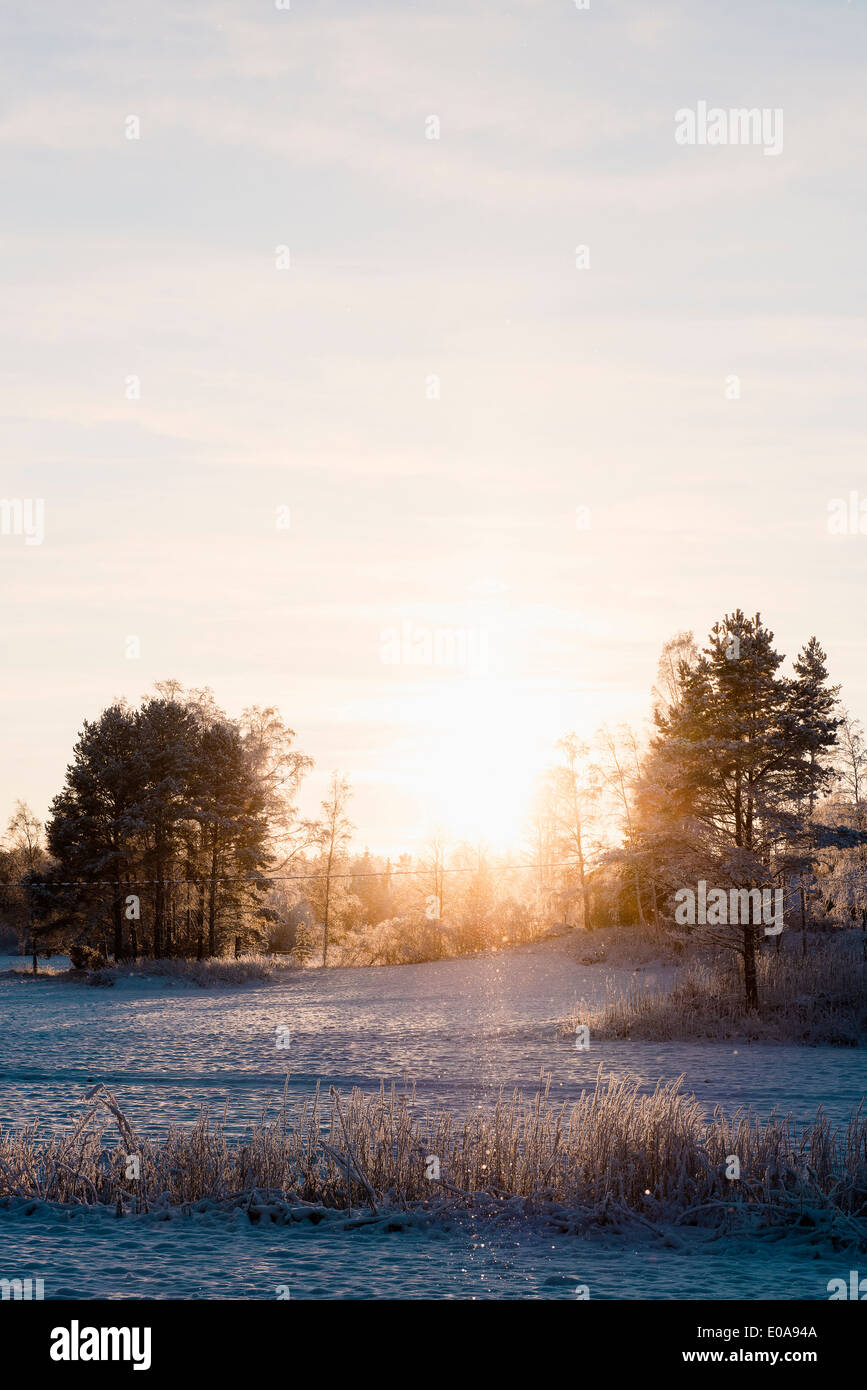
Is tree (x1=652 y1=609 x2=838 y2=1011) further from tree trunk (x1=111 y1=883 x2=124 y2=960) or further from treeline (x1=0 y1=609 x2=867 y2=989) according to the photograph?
tree trunk (x1=111 y1=883 x2=124 y2=960)

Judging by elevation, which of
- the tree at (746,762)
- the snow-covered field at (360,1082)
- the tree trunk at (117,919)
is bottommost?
the snow-covered field at (360,1082)

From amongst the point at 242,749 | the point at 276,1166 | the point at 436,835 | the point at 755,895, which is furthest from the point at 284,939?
the point at 276,1166

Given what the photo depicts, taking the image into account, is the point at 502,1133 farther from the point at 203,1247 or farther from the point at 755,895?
the point at 755,895

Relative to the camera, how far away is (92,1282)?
930 cm

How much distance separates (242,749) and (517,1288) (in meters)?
52.0

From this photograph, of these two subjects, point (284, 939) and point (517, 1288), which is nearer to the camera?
point (517, 1288)

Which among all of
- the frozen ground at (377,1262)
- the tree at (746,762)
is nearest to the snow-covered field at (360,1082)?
the frozen ground at (377,1262)

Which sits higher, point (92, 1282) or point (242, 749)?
point (242, 749)

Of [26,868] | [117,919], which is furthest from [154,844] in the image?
[26,868]

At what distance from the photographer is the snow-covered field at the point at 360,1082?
9.62m

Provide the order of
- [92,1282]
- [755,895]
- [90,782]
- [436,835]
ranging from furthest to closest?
[436,835], [90,782], [755,895], [92,1282]

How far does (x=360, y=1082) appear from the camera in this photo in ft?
69.5

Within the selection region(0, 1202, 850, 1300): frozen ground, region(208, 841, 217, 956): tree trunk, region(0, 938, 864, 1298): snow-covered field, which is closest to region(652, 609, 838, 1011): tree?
region(0, 938, 864, 1298): snow-covered field

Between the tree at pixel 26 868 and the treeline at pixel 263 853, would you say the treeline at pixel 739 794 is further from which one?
the tree at pixel 26 868
